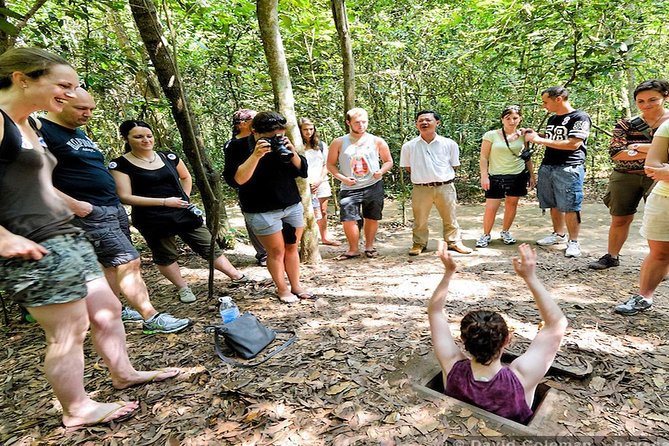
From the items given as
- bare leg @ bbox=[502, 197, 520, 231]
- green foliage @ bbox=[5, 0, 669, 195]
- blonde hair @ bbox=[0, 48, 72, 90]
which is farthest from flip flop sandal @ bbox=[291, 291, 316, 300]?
green foliage @ bbox=[5, 0, 669, 195]

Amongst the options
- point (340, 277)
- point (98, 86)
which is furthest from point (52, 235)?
point (98, 86)

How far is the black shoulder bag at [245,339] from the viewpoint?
2615mm

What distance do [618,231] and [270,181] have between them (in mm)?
3781

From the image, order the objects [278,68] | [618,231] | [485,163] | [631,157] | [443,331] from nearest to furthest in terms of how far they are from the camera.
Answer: [443,331] < [631,157] < [618,231] < [278,68] < [485,163]

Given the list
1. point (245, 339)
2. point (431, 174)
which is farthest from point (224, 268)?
point (431, 174)

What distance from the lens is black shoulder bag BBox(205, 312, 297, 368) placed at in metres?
2.62

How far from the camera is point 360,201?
4.96m

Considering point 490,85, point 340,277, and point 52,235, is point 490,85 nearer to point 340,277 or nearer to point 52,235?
point 340,277

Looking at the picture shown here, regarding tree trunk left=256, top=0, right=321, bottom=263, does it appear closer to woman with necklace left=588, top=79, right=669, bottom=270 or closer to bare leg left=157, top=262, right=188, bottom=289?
bare leg left=157, top=262, right=188, bottom=289

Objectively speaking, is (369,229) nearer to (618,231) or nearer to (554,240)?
(554,240)

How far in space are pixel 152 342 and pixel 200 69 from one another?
9.12m

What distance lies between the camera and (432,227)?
6.92m

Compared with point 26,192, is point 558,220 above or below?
below

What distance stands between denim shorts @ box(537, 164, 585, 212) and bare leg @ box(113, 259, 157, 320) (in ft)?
15.4
